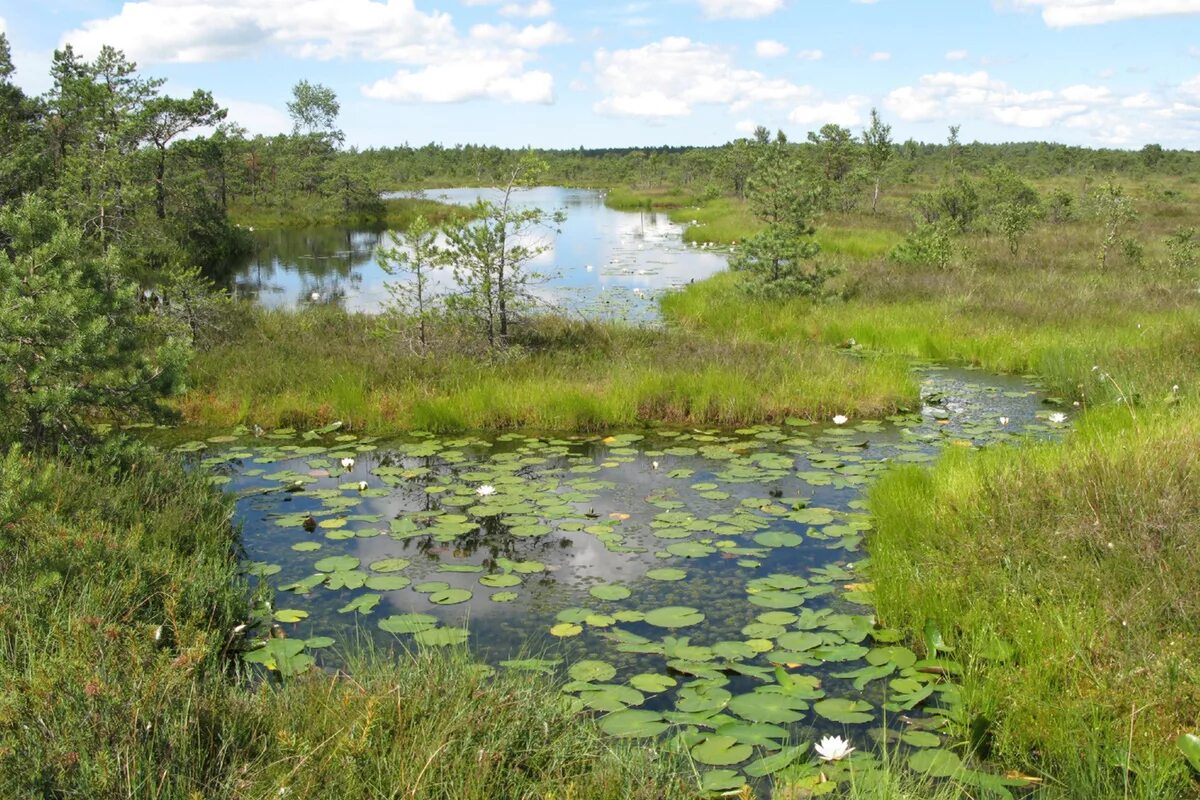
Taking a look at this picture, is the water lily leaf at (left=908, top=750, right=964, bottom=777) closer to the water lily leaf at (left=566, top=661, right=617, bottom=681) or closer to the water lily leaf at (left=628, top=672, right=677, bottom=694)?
the water lily leaf at (left=628, top=672, right=677, bottom=694)

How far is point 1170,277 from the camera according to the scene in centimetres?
1645

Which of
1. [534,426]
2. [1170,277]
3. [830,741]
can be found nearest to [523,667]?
[830,741]

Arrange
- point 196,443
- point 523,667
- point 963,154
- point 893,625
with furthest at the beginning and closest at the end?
point 963,154 → point 196,443 → point 893,625 → point 523,667

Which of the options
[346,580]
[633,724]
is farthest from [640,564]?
[633,724]

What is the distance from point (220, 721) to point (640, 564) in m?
3.35

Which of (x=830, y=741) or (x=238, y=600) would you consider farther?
(x=238, y=600)

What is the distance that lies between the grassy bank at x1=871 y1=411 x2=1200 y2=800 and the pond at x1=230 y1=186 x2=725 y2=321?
7.48 metres

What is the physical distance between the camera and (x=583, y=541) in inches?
263

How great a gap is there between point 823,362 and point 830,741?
8015mm

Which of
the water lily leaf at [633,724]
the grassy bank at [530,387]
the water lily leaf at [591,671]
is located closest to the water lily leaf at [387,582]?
the water lily leaf at [591,671]

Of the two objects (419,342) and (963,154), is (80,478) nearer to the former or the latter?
(419,342)

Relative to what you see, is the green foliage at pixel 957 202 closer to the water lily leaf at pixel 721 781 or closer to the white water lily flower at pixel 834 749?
the water lily leaf at pixel 721 781

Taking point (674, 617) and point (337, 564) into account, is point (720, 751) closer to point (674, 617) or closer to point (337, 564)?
point (674, 617)

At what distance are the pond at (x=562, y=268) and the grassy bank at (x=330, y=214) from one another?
2.90m
